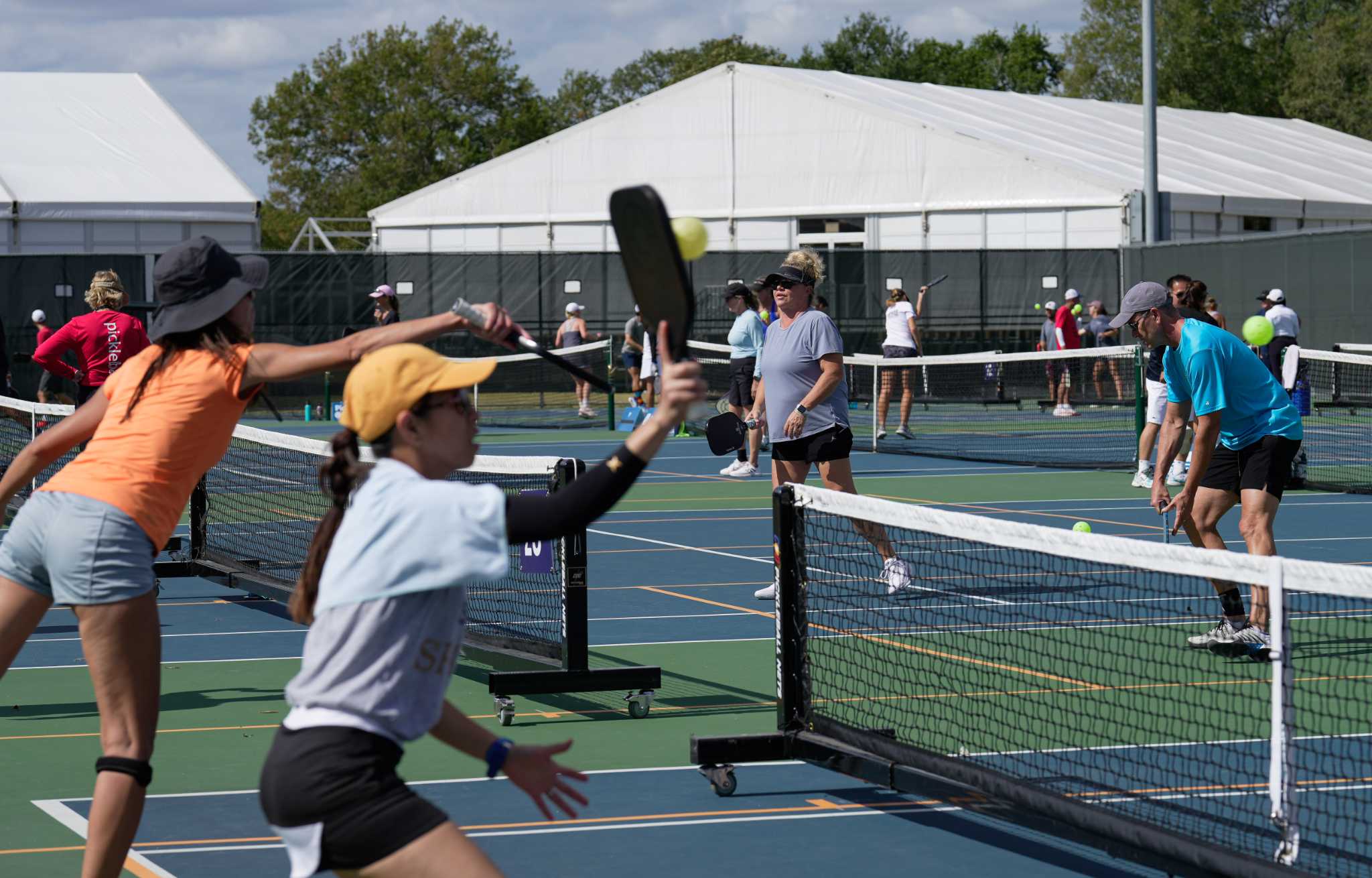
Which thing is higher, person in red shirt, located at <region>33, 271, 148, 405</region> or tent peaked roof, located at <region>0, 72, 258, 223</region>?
tent peaked roof, located at <region>0, 72, 258, 223</region>

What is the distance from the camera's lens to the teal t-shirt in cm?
862

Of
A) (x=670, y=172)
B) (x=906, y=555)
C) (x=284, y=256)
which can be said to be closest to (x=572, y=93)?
(x=670, y=172)

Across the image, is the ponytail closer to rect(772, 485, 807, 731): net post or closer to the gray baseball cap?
rect(772, 485, 807, 731): net post

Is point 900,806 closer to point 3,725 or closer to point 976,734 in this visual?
point 976,734

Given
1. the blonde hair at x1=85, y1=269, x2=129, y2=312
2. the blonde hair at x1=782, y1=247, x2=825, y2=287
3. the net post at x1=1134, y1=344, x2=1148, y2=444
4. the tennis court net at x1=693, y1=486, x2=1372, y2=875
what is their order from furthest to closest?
1. the net post at x1=1134, y1=344, x2=1148, y2=444
2. the blonde hair at x1=85, y1=269, x2=129, y2=312
3. the blonde hair at x1=782, y1=247, x2=825, y2=287
4. the tennis court net at x1=693, y1=486, x2=1372, y2=875

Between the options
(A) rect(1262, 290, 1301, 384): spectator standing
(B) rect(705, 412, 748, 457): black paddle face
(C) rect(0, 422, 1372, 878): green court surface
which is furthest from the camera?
(A) rect(1262, 290, 1301, 384): spectator standing

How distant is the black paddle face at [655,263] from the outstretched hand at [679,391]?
0.06 m

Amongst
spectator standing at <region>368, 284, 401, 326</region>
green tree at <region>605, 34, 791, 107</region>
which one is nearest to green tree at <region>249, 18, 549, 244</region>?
green tree at <region>605, 34, 791, 107</region>

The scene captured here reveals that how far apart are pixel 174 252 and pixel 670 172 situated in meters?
36.8

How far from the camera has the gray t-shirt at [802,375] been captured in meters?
10.5

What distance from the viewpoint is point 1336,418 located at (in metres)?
25.1

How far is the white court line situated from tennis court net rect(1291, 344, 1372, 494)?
14.0 metres

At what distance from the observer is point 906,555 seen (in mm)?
12586

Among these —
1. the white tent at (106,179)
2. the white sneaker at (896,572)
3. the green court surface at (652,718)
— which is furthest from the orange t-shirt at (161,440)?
the white tent at (106,179)
